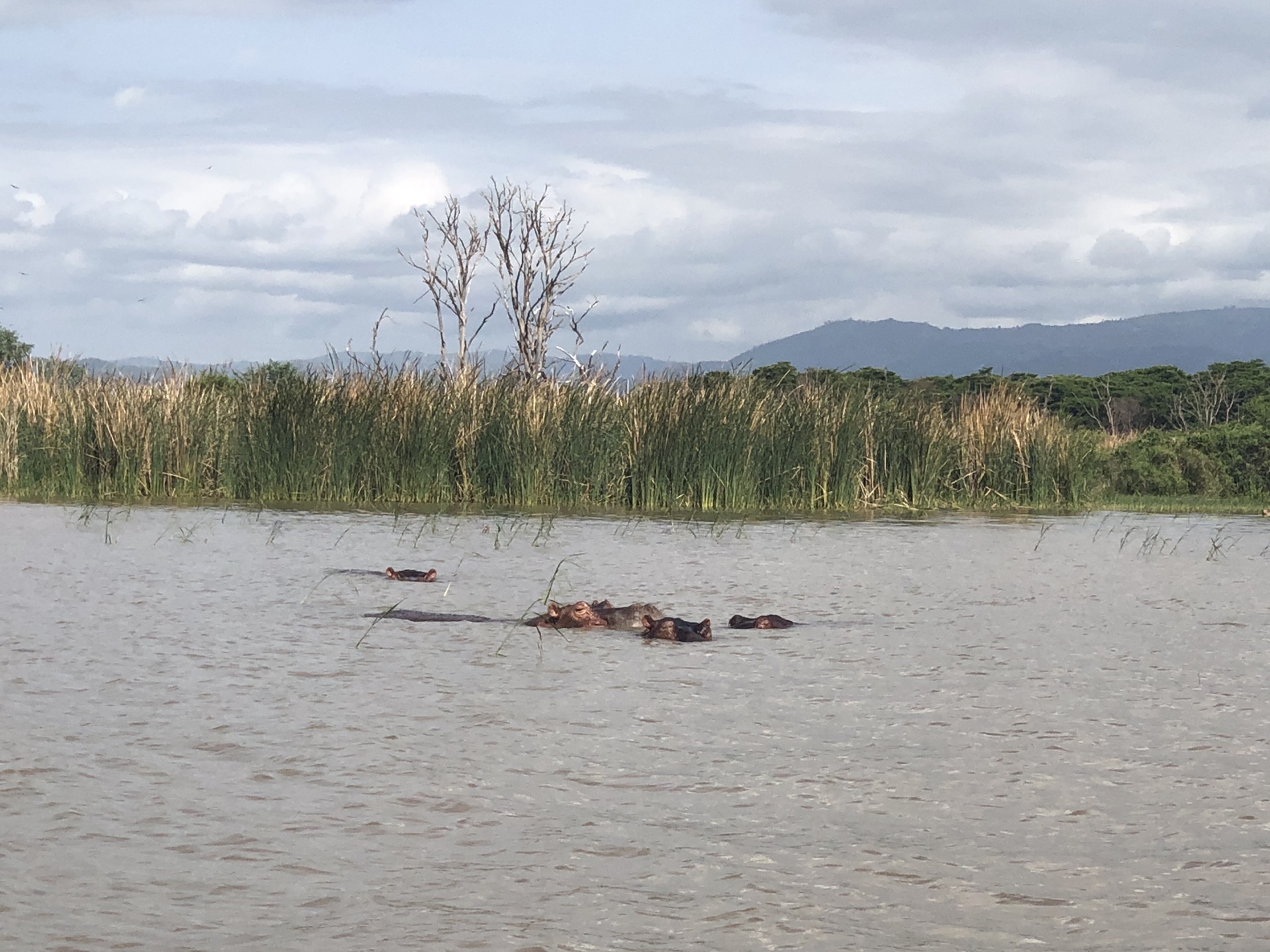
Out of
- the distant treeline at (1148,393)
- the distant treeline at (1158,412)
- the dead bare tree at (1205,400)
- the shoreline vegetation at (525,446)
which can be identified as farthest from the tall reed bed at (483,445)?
the dead bare tree at (1205,400)

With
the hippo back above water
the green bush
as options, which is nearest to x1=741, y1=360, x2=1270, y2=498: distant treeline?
the green bush

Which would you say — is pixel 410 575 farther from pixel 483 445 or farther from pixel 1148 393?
pixel 1148 393

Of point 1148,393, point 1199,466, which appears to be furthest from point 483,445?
point 1148,393

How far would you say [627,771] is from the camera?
4172mm

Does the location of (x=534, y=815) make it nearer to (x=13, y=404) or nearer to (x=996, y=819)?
(x=996, y=819)

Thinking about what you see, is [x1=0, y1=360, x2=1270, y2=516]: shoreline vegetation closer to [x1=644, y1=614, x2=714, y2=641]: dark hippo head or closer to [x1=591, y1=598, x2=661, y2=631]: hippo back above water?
[x1=591, y1=598, x2=661, y2=631]: hippo back above water

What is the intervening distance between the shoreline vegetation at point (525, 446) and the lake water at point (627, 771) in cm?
668

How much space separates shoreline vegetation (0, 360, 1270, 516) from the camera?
15047 millimetres

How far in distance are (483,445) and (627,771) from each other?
1124 centimetres

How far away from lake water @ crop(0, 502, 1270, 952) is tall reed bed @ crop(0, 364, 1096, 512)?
21.9 feet

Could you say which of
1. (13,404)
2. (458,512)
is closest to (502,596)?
(458,512)

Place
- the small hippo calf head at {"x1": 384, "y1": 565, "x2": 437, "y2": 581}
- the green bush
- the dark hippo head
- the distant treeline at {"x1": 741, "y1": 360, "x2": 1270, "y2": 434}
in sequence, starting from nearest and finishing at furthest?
the dark hippo head
the small hippo calf head at {"x1": 384, "y1": 565, "x2": 437, "y2": 581}
the green bush
the distant treeline at {"x1": 741, "y1": 360, "x2": 1270, "y2": 434}

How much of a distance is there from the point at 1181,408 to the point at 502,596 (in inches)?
1382

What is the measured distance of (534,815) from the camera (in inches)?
146
